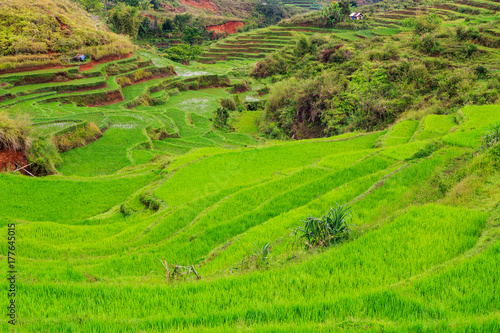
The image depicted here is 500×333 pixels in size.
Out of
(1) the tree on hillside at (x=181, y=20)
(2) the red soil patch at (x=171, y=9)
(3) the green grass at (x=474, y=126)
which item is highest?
(2) the red soil patch at (x=171, y=9)

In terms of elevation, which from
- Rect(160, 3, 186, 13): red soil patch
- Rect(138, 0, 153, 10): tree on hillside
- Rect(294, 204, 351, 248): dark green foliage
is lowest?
Rect(294, 204, 351, 248): dark green foliage

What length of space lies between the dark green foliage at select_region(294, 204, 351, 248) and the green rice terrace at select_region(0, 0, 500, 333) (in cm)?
3

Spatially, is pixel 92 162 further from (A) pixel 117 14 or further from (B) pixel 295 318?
(A) pixel 117 14

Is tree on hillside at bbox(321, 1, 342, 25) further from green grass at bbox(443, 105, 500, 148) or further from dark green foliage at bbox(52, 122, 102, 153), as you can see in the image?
dark green foliage at bbox(52, 122, 102, 153)

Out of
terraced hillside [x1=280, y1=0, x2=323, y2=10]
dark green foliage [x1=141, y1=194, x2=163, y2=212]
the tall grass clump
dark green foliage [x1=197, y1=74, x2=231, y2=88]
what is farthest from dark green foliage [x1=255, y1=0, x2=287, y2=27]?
dark green foliage [x1=141, y1=194, x2=163, y2=212]

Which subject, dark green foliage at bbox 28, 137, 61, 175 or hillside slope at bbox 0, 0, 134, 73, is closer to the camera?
dark green foliage at bbox 28, 137, 61, 175

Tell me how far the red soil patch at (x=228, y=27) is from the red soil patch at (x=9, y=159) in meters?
68.0

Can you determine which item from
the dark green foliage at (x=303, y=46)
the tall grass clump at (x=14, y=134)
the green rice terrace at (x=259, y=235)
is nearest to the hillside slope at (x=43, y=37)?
the green rice terrace at (x=259, y=235)

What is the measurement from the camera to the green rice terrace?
281cm

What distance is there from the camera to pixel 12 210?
9562 millimetres

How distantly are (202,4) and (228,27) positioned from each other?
956 inches

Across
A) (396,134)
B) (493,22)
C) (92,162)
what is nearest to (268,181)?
(396,134)

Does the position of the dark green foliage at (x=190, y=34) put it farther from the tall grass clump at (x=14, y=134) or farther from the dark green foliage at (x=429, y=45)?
the tall grass clump at (x=14, y=134)

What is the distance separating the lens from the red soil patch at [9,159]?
38.6 feet
